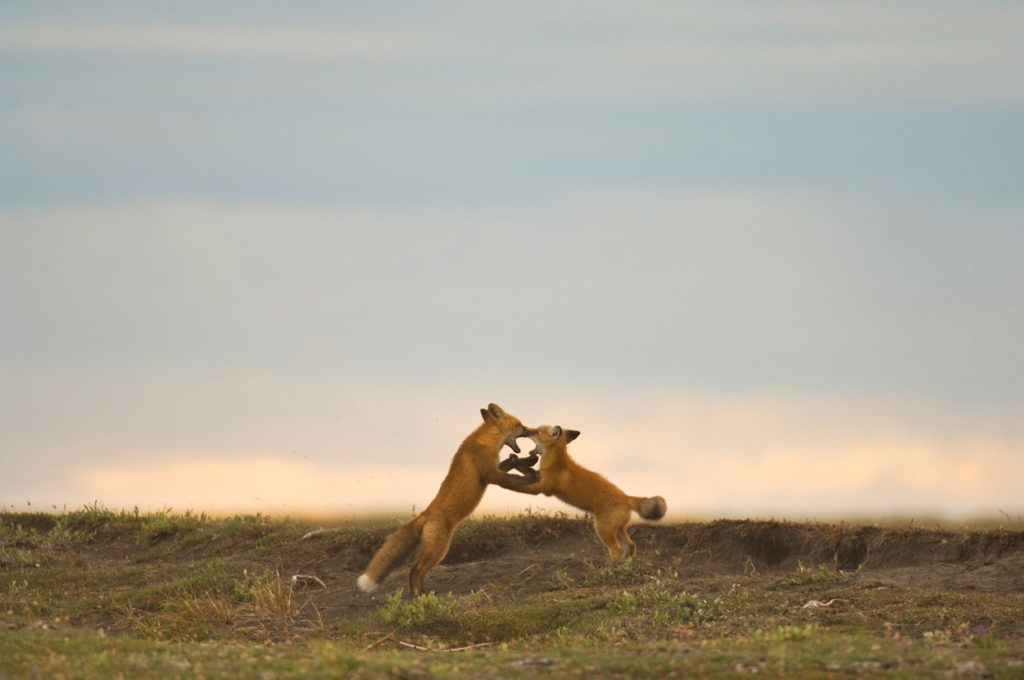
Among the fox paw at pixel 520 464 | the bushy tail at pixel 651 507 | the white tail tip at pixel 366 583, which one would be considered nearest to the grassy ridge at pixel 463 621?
the white tail tip at pixel 366 583

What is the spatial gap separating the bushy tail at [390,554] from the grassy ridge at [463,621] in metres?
0.38

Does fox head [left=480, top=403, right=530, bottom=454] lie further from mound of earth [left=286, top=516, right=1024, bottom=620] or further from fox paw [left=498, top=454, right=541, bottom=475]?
mound of earth [left=286, top=516, right=1024, bottom=620]

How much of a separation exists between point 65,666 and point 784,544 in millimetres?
10812

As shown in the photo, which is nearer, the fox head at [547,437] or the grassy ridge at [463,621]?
the grassy ridge at [463,621]

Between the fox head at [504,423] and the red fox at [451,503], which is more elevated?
the fox head at [504,423]

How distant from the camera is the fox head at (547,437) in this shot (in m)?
16.6

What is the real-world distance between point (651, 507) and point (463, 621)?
347 centimetres

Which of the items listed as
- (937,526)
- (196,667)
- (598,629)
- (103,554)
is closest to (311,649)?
(196,667)

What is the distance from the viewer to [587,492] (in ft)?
52.4

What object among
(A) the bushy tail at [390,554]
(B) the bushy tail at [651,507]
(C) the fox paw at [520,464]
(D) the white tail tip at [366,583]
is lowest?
(D) the white tail tip at [366,583]

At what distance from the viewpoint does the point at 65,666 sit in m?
9.50

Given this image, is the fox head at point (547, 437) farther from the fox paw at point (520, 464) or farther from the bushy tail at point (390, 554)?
the bushy tail at point (390, 554)

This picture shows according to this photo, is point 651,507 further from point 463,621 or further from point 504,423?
point 463,621

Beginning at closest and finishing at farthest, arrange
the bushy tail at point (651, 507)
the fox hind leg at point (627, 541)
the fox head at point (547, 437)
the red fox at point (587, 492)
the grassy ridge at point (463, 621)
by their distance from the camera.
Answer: the grassy ridge at point (463, 621)
the bushy tail at point (651, 507)
the red fox at point (587, 492)
the fox hind leg at point (627, 541)
the fox head at point (547, 437)
